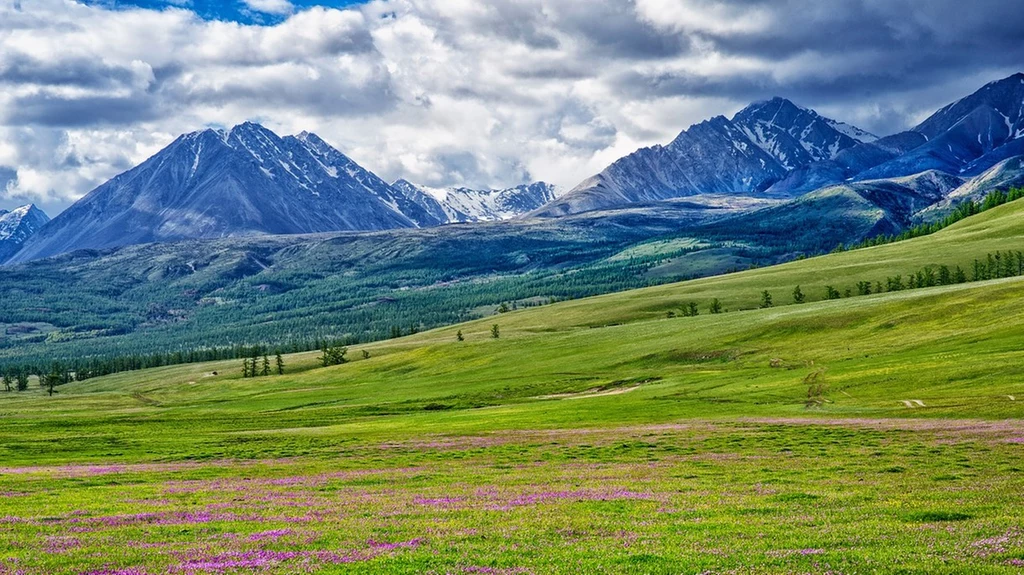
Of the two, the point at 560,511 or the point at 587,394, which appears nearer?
the point at 560,511

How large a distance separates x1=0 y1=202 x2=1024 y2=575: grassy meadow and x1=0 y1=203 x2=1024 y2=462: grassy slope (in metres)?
0.78

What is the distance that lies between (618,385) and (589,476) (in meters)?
83.9

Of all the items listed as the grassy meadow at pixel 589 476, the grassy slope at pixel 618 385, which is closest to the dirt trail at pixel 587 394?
the grassy meadow at pixel 589 476

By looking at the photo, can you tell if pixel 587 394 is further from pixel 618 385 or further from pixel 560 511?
pixel 560 511

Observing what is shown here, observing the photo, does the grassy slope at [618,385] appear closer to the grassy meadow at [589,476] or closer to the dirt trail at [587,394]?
the grassy meadow at [589,476]

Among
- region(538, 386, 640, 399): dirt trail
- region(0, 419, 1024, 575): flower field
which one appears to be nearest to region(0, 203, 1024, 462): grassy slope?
region(538, 386, 640, 399): dirt trail

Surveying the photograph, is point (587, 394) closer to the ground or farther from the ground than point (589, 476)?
closer to the ground

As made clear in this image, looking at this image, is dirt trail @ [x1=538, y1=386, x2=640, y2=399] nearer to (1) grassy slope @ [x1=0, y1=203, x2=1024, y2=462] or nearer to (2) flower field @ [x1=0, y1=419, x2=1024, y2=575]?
(1) grassy slope @ [x1=0, y1=203, x2=1024, y2=462]

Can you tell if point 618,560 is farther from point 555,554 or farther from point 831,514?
point 831,514

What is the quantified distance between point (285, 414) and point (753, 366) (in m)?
73.3

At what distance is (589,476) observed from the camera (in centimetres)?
4353

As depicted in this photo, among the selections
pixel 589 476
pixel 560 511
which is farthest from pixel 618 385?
pixel 560 511

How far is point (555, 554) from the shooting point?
74.8 ft

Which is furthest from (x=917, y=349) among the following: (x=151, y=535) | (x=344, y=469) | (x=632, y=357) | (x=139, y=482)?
(x=151, y=535)
